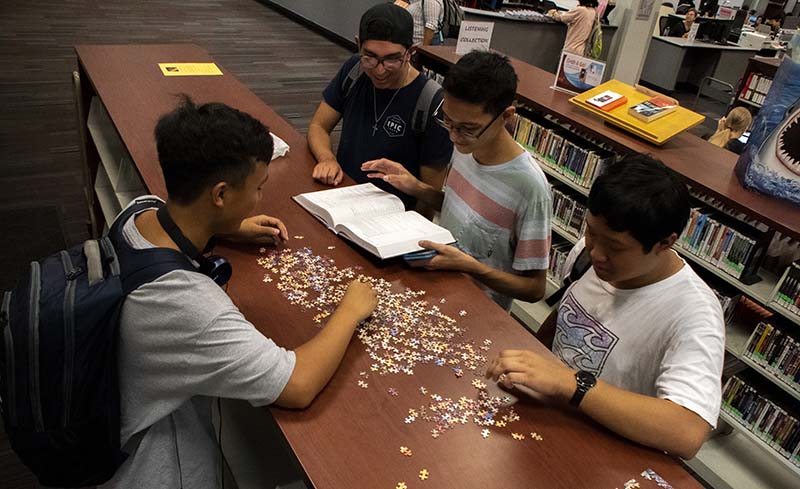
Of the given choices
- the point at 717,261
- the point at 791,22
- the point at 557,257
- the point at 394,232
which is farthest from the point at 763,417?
the point at 791,22

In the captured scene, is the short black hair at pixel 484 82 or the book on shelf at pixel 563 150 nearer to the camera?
the short black hair at pixel 484 82

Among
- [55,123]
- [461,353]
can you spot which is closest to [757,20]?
[55,123]

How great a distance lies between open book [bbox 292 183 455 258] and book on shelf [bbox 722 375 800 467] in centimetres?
177

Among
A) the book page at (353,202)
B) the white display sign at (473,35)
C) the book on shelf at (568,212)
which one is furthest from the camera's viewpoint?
the white display sign at (473,35)

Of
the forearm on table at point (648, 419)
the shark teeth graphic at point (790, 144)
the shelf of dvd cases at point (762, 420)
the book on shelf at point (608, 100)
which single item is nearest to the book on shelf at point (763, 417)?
the shelf of dvd cases at point (762, 420)

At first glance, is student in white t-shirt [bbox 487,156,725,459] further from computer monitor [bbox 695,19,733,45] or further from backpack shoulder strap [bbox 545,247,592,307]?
computer monitor [bbox 695,19,733,45]

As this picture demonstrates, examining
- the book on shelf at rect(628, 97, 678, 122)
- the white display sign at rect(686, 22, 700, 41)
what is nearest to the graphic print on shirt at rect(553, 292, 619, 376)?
the book on shelf at rect(628, 97, 678, 122)

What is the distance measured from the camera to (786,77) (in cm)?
220

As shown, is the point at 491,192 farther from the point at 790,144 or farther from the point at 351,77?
the point at 790,144

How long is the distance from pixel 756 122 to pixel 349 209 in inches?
65.6

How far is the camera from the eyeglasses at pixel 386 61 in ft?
7.16

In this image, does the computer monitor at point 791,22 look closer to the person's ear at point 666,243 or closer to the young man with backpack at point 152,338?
the person's ear at point 666,243

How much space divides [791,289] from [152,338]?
2.44m

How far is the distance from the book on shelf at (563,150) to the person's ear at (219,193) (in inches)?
97.9
